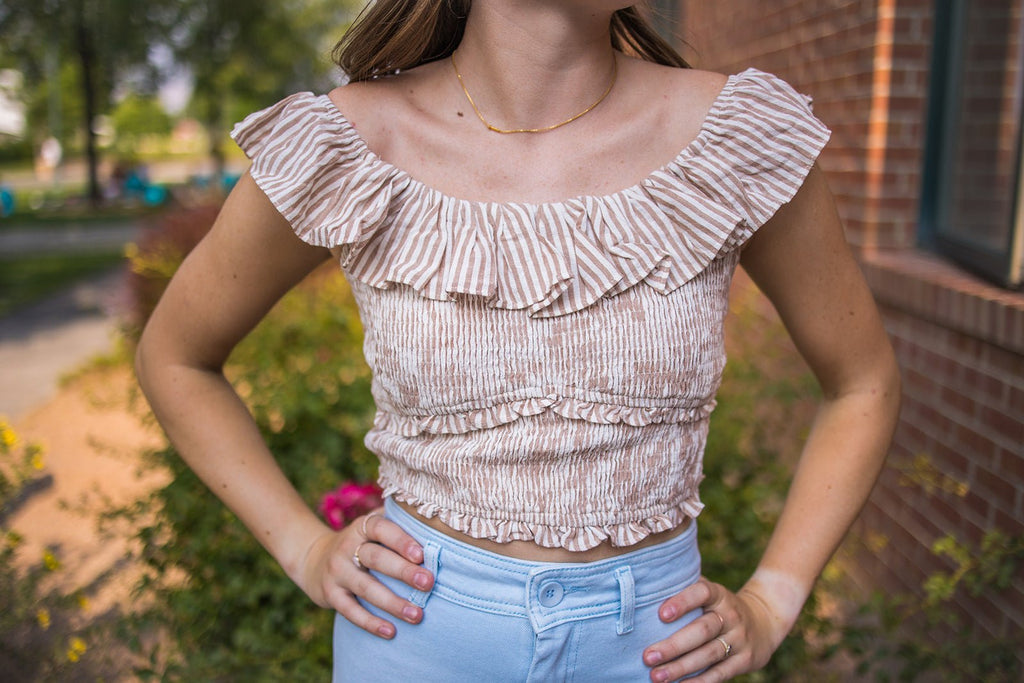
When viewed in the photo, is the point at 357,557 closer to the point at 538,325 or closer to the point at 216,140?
the point at 538,325

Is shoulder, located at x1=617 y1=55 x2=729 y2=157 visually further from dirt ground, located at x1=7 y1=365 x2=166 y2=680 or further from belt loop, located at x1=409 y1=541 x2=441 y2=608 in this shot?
dirt ground, located at x1=7 y1=365 x2=166 y2=680

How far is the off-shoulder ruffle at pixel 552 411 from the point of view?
1.23 m

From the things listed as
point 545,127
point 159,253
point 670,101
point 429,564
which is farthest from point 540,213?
point 159,253

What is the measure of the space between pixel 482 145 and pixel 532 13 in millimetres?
192

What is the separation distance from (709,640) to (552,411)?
377 millimetres

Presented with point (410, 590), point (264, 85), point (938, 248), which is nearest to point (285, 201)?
point (410, 590)

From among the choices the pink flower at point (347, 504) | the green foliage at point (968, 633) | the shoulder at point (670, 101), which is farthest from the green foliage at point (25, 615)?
the green foliage at point (968, 633)

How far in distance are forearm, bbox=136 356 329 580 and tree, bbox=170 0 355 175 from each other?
78.2 ft

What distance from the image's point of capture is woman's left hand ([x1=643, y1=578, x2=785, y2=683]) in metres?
1.27

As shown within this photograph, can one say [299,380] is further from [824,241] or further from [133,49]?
[133,49]

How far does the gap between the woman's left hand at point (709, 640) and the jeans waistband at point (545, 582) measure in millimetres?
36

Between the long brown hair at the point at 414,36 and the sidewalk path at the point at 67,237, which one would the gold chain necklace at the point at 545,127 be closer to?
the long brown hair at the point at 414,36

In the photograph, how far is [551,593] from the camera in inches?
48.7

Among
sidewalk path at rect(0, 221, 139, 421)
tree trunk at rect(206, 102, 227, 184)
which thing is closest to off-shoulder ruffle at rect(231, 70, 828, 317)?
sidewalk path at rect(0, 221, 139, 421)
